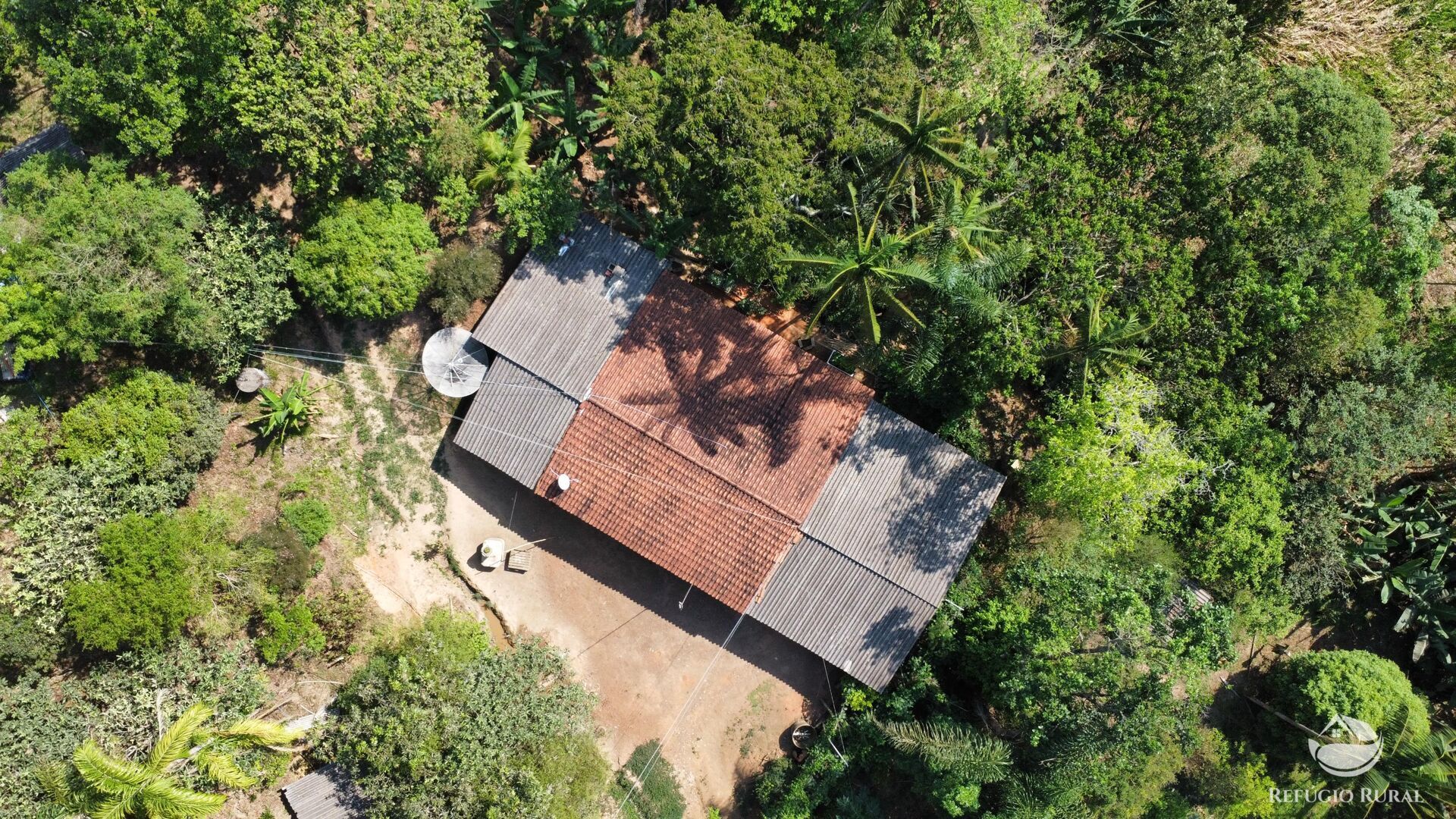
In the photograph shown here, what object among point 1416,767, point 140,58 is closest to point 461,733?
point 140,58

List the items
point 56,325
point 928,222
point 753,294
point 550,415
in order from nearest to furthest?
point 56,325
point 928,222
point 550,415
point 753,294

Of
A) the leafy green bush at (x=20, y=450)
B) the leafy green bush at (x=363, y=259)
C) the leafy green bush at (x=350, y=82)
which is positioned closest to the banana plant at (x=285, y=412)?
the leafy green bush at (x=363, y=259)

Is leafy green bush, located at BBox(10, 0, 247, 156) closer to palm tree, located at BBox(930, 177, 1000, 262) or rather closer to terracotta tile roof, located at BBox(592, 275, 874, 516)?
terracotta tile roof, located at BBox(592, 275, 874, 516)

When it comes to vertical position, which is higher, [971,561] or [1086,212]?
[1086,212]

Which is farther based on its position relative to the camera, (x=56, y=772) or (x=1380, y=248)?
(x=1380, y=248)

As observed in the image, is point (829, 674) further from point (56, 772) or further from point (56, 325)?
point (56, 325)

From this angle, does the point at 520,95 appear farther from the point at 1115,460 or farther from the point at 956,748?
the point at 956,748

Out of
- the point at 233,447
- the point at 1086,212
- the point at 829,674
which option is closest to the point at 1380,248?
the point at 1086,212
